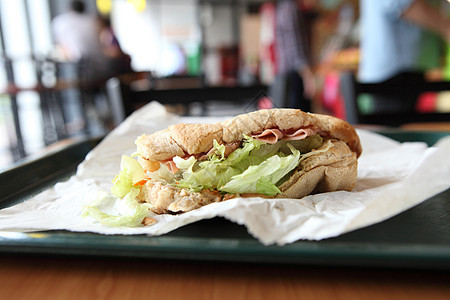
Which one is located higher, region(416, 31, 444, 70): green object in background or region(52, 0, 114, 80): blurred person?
region(52, 0, 114, 80): blurred person

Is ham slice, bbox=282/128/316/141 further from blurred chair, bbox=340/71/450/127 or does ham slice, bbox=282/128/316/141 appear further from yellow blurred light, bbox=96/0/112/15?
yellow blurred light, bbox=96/0/112/15

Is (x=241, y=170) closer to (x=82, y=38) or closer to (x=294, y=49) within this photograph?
(x=294, y=49)

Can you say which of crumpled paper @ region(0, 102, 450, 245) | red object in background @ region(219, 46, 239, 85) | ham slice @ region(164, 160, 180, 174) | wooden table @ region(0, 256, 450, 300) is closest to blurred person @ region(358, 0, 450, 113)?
crumpled paper @ region(0, 102, 450, 245)

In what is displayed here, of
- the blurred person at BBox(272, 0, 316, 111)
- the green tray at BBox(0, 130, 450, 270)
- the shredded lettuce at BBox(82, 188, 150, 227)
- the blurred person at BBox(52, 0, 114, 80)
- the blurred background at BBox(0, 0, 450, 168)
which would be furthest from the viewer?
the blurred person at BBox(52, 0, 114, 80)

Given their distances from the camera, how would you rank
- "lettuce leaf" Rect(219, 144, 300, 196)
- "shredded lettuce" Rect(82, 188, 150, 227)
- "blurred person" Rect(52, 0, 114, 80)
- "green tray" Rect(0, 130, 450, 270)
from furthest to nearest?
"blurred person" Rect(52, 0, 114, 80), "lettuce leaf" Rect(219, 144, 300, 196), "shredded lettuce" Rect(82, 188, 150, 227), "green tray" Rect(0, 130, 450, 270)

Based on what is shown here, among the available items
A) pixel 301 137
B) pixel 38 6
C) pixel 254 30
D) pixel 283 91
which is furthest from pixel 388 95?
pixel 254 30

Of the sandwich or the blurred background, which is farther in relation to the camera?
the blurred background

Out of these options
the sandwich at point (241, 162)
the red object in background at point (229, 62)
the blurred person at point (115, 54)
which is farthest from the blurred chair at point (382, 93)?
the red object in background at point (229, 62)
